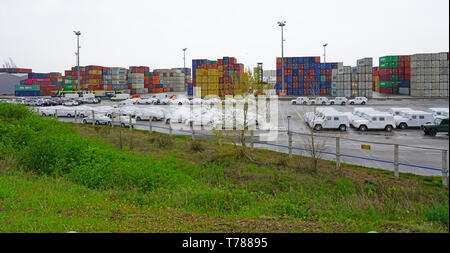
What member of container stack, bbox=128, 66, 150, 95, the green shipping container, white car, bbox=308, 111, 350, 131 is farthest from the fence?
the green shipping container

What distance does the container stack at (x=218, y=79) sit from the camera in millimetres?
17188

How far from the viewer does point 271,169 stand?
15.3 meters

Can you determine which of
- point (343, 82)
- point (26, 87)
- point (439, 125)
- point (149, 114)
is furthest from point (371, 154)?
point (26, 87)

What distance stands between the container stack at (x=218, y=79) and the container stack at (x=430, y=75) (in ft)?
39.3

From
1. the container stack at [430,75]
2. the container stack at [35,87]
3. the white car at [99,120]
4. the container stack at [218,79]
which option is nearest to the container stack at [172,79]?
the container stack at [35,87]

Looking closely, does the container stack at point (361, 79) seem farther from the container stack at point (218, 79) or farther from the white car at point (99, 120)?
the white car at point (99, 120)

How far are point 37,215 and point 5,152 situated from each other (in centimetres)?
988

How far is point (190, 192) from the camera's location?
34.2 feet

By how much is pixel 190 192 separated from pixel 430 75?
7597mm

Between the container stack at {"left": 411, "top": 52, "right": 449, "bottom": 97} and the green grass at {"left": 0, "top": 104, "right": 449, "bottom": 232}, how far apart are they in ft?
3.29

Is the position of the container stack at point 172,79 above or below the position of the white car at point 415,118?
above

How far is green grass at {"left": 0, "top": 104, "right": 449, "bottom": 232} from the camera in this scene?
5.82m

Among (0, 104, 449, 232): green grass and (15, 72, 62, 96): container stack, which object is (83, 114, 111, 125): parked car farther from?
(15, 72, 62, 96): container stack
